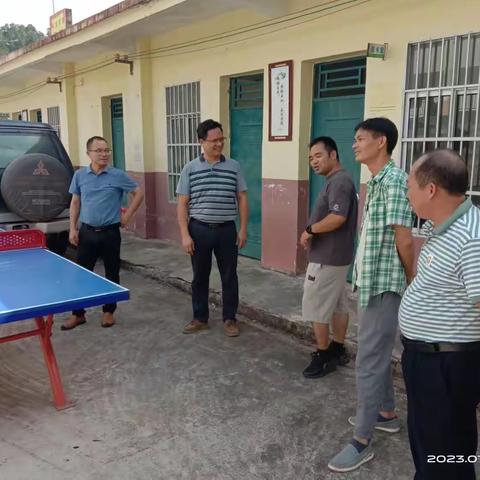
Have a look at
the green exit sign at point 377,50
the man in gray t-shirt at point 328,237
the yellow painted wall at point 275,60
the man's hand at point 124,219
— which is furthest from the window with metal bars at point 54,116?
the man in gray t-shirt at point 328,237

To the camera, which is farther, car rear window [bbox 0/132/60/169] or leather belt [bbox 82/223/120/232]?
car rear window [bbox 0/132/60/169]

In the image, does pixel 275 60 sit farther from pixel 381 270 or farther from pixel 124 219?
pixel 381 270

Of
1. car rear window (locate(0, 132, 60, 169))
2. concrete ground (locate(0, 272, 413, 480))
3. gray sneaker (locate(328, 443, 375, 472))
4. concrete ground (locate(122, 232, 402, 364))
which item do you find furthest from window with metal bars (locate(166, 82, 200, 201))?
gray sneaker (locate(328, 443, 375, 472))

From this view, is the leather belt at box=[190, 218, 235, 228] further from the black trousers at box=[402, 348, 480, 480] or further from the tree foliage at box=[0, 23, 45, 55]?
the tree foliage at box=[0, 23, 45, 55]

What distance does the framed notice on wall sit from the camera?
558cm

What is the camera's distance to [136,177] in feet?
27.6

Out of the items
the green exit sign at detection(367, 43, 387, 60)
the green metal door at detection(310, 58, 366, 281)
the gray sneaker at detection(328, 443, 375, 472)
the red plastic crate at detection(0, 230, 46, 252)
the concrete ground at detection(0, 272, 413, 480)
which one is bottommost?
the concrete ground at detection(0, 272, 413, 480)

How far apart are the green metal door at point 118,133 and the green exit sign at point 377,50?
5.92 metres

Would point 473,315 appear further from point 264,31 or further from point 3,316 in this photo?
point 264,31

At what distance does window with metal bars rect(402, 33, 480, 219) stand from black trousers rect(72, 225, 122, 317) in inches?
108

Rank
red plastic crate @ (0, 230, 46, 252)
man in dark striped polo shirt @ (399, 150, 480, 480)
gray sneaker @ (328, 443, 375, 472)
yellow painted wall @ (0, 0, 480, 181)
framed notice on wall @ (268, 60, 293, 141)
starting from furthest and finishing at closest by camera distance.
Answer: framed notice on wall @ (268, 60, 293, 141), yellow painted wall @ (0, 0, 480, 181), red plastic crate @ (0, 230, 46, 252), gray sneaker @ (328, 443, 375, 472), man in dark striped polo shirt @ (399, 150, 480, 480)

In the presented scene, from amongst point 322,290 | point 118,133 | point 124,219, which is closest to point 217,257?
point 124,219

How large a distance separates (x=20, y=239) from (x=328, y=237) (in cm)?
245

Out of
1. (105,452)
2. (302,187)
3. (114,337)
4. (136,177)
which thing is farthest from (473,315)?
(136,177)
